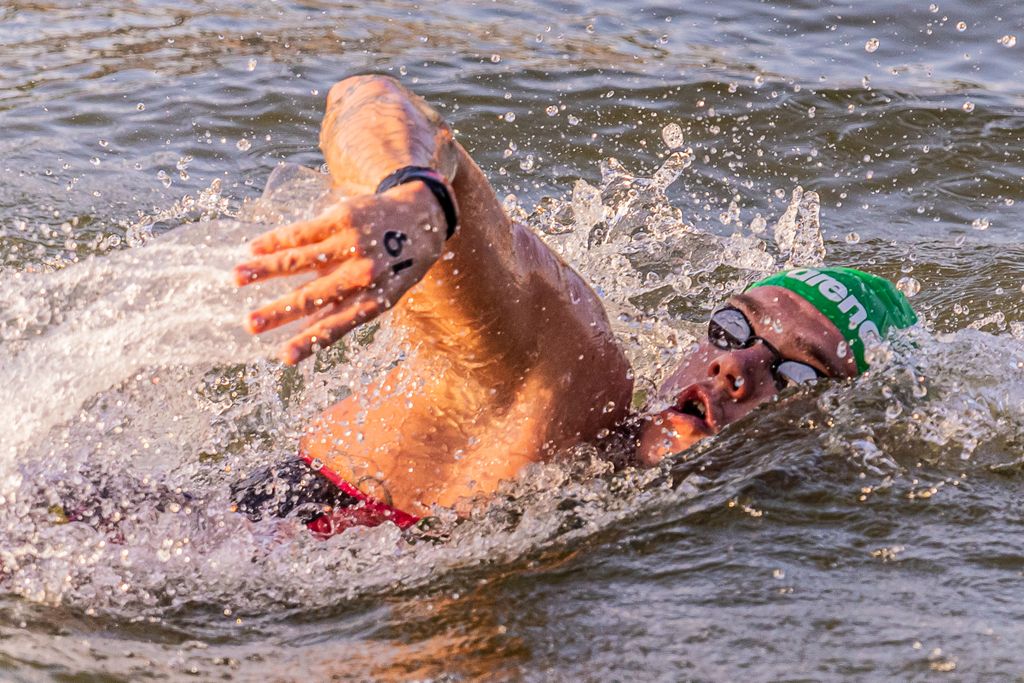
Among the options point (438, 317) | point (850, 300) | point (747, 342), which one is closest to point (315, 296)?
point (438, 317)

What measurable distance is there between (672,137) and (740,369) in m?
3.24

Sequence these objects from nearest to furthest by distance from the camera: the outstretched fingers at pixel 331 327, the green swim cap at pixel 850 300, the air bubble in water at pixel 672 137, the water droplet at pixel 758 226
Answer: the outstretched fingers at pixel 331 327
the green swim cap at pixel 850 300
the water droplet at pixel 758 226
the air bubble in water at pixel 672 137

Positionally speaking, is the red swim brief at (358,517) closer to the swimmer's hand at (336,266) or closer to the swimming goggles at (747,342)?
the swimming goggles at (747,342)

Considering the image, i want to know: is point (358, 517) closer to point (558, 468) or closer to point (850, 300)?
point (558, 468)

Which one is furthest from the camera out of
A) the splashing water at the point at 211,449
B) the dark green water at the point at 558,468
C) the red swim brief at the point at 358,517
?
the red swim brief at the point at 358,517

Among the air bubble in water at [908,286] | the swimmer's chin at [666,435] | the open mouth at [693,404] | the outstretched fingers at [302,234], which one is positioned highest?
the outstretched fingers at [302,234]

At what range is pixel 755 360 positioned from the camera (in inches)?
155

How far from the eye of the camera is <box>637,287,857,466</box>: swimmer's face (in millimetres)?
3891

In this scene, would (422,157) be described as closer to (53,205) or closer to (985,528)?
(985,528)

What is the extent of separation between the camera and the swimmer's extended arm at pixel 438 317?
2326 millimetres

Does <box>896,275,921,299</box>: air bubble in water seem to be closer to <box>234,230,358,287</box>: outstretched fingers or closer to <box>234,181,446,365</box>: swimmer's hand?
<box>234,181,446,365</box>: swimmer's hand

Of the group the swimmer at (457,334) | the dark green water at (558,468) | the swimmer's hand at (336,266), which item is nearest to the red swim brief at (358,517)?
the swimmer at (457,334)

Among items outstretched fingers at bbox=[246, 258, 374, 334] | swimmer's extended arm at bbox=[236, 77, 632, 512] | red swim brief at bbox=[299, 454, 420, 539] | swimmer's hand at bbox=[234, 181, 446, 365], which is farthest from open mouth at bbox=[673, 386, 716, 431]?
outstretched fingers at bbox=[246, 258, 374, 334]

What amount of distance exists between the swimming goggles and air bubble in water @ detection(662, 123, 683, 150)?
119 inches
